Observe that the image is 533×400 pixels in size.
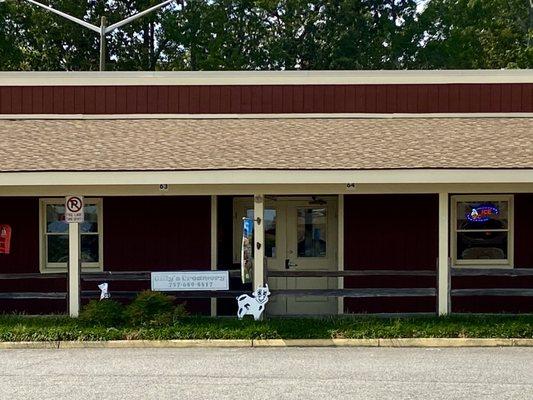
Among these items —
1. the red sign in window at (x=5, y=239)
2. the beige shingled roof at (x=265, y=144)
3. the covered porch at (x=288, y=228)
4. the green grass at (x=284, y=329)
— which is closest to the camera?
the green grass at (x=284, y=329)

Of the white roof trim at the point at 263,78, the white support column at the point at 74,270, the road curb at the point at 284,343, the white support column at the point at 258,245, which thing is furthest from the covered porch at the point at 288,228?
the road curb at the point at 284,343

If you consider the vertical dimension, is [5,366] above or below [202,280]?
below

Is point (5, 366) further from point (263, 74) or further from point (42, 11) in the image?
point (42, 11)

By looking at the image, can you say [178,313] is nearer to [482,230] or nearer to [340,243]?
[340,243]

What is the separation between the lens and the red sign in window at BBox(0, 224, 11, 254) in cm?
1366

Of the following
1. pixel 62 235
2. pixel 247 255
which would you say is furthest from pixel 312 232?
pixel 62 235

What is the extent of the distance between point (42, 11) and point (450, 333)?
35.0 meters

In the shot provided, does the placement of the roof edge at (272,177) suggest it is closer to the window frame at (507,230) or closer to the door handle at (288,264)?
the window frame at (507,230)

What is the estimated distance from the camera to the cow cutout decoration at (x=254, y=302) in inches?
473

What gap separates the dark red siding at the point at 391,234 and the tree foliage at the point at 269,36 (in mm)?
26787

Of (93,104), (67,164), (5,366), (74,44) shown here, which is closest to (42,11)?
(74,44)

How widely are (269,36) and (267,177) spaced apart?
32550 millimetres

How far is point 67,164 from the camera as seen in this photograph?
39.5 ft

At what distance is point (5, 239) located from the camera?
1367 cm
